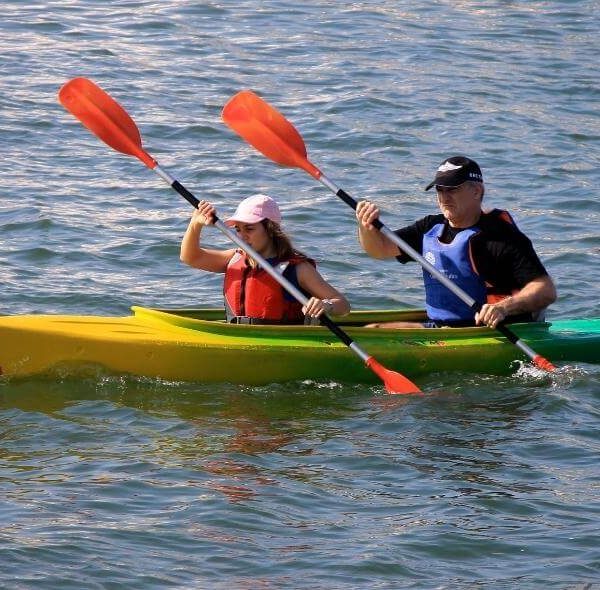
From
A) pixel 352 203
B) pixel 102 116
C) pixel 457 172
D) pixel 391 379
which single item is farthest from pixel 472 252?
pixel 102 116

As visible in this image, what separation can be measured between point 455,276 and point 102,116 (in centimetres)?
218

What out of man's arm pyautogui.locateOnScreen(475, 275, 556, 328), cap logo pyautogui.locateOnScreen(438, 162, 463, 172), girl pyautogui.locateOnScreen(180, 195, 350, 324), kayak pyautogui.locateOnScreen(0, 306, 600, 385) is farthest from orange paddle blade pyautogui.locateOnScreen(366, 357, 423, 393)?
cap logo pyautogui.locateOnScreen(438, 162, 463, 172)

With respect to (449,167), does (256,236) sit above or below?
below

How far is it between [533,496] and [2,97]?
905cm

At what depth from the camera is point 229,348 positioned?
7.52m

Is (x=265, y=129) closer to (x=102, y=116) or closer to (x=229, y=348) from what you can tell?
(x=102, y=116)

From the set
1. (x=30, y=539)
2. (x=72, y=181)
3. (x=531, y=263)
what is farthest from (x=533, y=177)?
(x=30, y=539)

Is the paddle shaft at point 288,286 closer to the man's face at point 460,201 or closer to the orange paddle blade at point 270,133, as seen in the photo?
the man's face at point 460,201

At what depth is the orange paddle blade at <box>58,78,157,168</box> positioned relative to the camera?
8.24 m

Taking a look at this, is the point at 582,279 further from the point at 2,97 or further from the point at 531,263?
the point at 2,97

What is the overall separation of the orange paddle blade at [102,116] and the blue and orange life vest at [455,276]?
1.71 meters

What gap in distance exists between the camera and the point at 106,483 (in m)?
6.20

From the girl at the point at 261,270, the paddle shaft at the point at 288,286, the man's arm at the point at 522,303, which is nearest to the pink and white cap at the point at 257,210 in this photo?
the girl at the point at 261,270

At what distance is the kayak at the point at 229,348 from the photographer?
7.45 m
